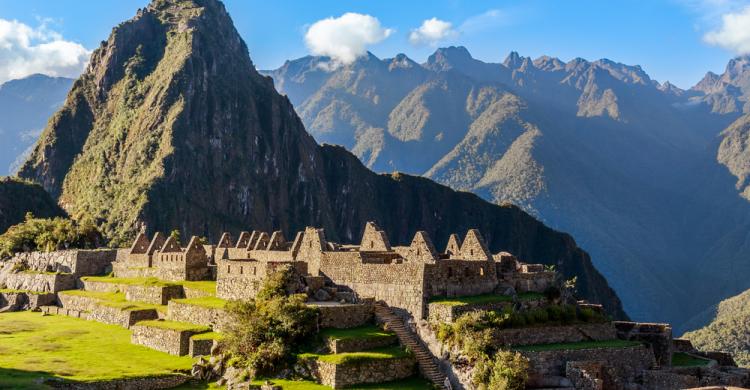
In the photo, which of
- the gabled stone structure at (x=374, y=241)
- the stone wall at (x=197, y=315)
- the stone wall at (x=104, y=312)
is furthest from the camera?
the stone wall at (x=104, y=312)

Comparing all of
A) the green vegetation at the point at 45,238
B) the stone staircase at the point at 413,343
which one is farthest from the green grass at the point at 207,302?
the green vegetation at the point at 45,238

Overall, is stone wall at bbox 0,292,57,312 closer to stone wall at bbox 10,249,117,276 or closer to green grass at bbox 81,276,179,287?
green grass at bbox 81,276,179,287

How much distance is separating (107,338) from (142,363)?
7.83 metres

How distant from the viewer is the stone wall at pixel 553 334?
1383 inches

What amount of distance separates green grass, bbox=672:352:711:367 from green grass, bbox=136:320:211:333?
24.9 m

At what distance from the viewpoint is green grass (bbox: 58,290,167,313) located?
4838 cm

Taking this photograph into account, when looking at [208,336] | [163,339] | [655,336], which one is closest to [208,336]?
[208,336]

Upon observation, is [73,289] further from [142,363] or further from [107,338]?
[142,363]

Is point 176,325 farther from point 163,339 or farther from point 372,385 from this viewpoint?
point 372,385

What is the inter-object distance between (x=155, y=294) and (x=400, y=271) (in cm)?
1836

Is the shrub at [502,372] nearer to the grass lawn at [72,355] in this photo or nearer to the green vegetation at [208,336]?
the green vegetation at [208,336]

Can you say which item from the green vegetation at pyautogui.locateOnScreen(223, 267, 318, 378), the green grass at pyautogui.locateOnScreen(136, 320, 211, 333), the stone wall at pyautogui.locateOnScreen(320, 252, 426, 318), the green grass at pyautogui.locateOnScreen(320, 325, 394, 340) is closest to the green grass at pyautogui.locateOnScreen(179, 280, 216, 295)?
the green grass at pyautogui.locateOnScreen(136, 320, 211, 333)

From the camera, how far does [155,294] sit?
49.6 m

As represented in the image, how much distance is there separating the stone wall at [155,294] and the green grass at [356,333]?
15.9 meters
